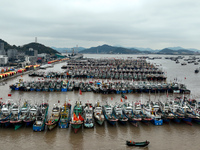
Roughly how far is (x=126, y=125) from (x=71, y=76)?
1524 inches

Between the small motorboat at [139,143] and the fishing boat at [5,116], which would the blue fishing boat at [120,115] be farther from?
the fishing boat at [5,116]

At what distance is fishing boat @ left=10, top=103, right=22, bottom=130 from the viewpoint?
65.2 ft

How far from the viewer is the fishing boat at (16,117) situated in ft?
65.2

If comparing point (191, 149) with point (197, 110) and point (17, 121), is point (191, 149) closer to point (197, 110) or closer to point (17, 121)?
point (197, 110)

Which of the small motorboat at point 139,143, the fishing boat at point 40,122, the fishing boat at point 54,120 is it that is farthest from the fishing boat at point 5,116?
the small motorboat at point 139,143

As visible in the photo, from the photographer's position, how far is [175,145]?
58.2 ft

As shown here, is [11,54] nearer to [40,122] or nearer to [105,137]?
[40,122]

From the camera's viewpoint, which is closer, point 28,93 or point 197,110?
point 197,110

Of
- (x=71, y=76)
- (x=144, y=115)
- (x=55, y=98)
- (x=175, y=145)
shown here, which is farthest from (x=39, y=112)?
(x=71, y=76)

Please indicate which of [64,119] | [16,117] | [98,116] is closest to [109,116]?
[98,116]

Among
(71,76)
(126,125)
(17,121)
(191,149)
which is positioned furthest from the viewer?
(71,76)

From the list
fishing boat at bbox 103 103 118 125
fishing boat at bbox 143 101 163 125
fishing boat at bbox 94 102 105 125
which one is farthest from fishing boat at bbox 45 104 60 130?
fishing boat at bbox 143 101 163 125

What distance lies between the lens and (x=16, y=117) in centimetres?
2159

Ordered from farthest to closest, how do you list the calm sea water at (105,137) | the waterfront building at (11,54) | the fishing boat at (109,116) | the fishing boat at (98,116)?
the waterfront building at (11,54) < the fishing boat at (98,116) < the fishing boat at (109,116) < the calm sea water at (105,137)
